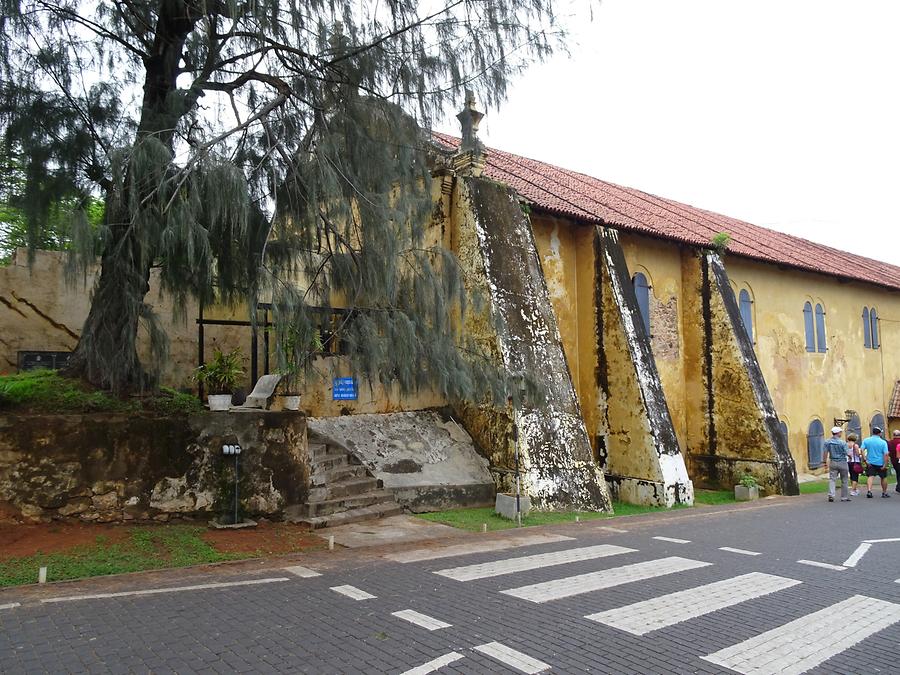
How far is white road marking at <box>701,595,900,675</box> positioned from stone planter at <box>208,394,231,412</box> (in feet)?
22.9

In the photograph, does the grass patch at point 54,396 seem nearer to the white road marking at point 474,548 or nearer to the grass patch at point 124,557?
the grass patch at point 124,557

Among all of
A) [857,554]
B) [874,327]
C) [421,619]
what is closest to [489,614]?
[421,619]

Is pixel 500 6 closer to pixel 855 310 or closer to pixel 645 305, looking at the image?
pixel 645 305

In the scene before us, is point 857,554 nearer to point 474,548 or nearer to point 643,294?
point 474,548

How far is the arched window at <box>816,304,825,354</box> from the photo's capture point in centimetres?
2045

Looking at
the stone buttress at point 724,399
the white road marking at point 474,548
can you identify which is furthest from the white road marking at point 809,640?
the stone buttress at point 724,399

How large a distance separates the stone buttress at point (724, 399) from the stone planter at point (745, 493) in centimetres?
76

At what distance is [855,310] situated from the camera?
73.0 ft

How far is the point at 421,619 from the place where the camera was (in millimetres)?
5121

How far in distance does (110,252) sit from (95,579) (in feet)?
11.3

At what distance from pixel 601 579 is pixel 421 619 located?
2243 millimetres

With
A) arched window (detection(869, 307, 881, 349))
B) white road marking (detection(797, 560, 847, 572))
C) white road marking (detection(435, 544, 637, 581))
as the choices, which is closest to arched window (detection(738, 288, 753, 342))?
arched window (detection(869, 307, 881, 349))

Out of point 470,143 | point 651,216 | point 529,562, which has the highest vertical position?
point 651,216

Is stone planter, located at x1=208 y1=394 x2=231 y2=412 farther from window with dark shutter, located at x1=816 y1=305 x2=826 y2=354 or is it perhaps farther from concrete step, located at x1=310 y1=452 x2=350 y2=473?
window with dark shutter, located at x1=816 y1=305 x2=826 y2=354
